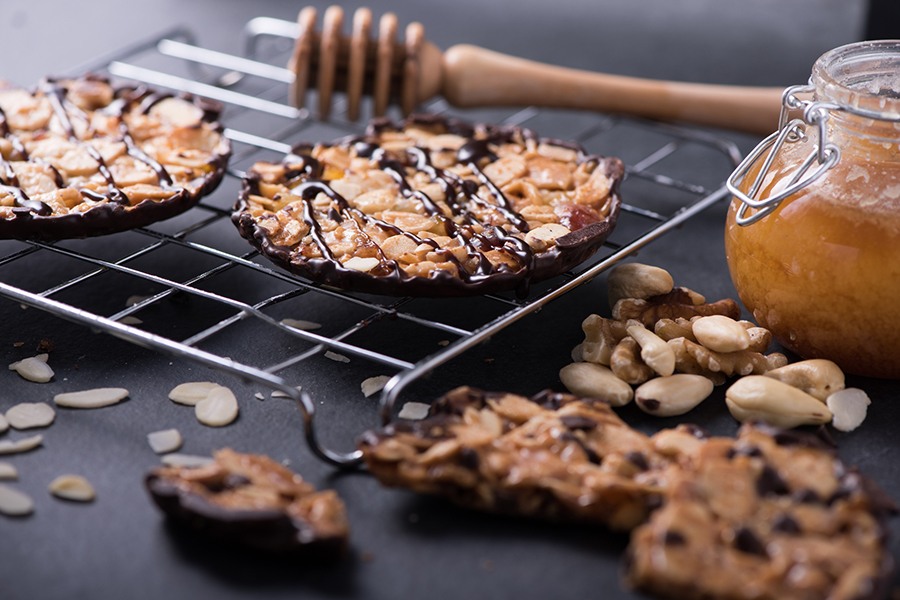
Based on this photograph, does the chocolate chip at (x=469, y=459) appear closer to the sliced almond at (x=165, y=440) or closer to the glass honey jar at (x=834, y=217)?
the sliced almond at (x=165, y=440)

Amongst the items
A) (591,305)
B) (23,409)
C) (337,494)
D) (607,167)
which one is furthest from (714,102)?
(23,409)

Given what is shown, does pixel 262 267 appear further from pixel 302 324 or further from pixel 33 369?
pixel 33 369

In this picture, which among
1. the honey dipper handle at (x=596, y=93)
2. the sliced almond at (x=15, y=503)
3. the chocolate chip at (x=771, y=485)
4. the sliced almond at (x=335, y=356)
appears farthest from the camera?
the honey dipper handle at (x=596, y=93)

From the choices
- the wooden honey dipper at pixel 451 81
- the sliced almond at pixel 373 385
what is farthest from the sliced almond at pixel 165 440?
the wooden honey dipper at pixel 451 81

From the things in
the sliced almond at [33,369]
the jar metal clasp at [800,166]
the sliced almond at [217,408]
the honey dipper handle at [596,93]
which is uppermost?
the jar metal clasp at [800,166]

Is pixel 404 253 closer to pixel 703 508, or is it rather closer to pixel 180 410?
pixel 180 410
